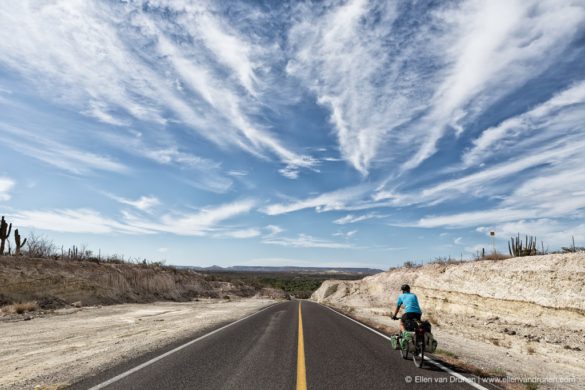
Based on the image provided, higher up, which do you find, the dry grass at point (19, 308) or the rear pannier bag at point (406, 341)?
the rear pannier bag at point (406, 341)

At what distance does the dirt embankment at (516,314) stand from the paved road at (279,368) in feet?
7.85

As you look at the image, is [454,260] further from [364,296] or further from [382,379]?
[382,379]

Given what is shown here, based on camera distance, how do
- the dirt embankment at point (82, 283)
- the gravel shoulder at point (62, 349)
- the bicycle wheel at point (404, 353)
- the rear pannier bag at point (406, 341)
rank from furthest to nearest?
the dirt embankment at point (82, 283) < the bicycle wheel at point (404, 353) < the rear pannier bag at point (406, 341) < the gravel shoulder at point (62, 349)

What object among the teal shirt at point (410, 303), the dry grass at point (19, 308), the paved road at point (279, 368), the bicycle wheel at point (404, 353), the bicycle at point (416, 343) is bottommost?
the dry grass at point (19, 308)

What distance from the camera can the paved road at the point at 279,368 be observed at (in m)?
6.81

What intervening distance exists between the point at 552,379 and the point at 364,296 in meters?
42.0

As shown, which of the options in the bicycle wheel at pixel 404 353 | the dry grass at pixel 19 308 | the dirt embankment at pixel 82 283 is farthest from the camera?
the dirt embankment at pixel 82 283

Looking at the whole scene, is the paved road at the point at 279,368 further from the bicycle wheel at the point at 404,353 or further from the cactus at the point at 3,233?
the cactus at the point at 3,233

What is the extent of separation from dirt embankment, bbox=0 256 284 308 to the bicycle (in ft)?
86.3

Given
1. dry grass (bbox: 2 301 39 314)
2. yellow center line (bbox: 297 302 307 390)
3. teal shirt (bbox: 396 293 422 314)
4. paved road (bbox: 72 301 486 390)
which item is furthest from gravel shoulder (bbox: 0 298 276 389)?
teal shirt (bbox: 396 293 422 314)

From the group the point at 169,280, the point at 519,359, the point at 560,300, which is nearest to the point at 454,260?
the point at 560,300

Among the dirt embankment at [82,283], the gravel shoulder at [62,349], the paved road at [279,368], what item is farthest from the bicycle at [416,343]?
the dirt embankment at [82,283]

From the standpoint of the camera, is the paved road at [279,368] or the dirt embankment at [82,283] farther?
the dirt embankment at [82,283]

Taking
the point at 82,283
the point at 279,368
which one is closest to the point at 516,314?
the point at 279,368
